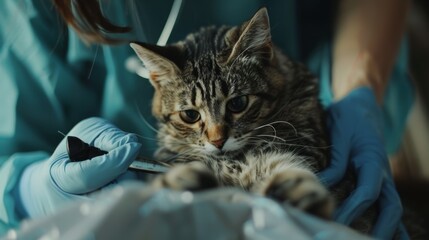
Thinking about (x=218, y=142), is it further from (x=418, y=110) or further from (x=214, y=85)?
(x=418, y=110)

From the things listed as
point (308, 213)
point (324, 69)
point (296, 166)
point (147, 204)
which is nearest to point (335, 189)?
point (296, 166)

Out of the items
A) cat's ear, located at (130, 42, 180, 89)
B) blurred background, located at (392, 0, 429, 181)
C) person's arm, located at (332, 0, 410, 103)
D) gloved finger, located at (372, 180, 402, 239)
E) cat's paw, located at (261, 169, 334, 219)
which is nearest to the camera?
cat's paw, located at (261, 169, 334, 219)

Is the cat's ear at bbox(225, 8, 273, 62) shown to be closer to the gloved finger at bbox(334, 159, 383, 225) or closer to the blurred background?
the gloved finger at bbox(334, 159, 383, 225)

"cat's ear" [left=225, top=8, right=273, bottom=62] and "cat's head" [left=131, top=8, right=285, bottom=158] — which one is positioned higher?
"cat's ear" [left=225, top=8, right=273, bottom=62]

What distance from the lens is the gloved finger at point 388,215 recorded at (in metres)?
0.73

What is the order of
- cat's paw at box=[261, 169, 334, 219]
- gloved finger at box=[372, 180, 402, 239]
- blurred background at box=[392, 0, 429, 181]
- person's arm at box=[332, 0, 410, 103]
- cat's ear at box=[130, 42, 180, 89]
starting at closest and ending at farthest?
cat's paw at box=[261, 169, 334, 219] < cat's ear at box=[130, 42, 180, 89] < gloved finger at box=[372, 180, 402, 239] < person's arm at box=[332, 0, 410, 103] < blurred background at box=[392, 0, 429, 181]

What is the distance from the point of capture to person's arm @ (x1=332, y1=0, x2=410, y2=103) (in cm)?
108

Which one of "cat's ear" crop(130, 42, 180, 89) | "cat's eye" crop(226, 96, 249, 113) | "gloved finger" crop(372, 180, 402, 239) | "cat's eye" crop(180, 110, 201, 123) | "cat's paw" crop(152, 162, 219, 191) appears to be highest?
"cat's ear" crop(130, 42, 180, 89)

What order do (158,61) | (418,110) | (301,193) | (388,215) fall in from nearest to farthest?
(301,193)
(158,61)
(388,215)
(418,110)

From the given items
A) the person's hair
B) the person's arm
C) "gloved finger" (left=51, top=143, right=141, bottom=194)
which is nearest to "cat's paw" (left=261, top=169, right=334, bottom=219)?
A: "gloved finger" (left=51, top=143, right=141, bottom=194)

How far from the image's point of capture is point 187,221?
51 cm

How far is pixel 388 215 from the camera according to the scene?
0.74 meters

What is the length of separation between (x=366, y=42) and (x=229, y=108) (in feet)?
1.92

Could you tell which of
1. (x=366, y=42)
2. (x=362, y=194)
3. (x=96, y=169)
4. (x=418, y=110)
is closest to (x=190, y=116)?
(x=96, y=169)
